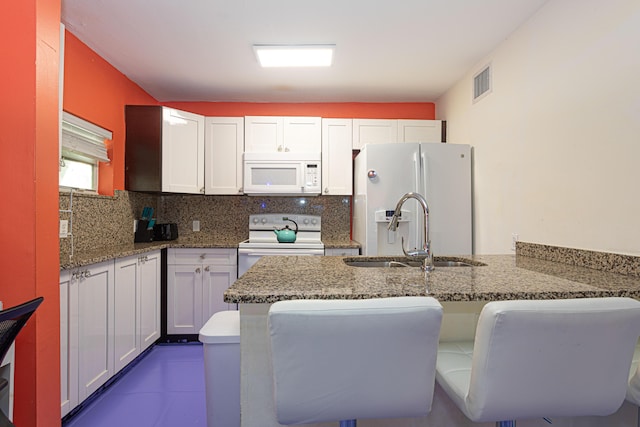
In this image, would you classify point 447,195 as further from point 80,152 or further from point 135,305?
point 80,152

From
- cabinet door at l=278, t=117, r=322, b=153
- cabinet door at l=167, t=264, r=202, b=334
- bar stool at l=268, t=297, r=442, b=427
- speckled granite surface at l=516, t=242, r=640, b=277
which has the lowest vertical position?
cabinet door at l=167, t=264, r=202, b=334

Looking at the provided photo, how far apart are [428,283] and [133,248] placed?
88.8 inches

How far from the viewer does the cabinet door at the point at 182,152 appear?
297 centimetres

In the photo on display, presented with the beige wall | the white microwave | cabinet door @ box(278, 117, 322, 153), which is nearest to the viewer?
the beige wall

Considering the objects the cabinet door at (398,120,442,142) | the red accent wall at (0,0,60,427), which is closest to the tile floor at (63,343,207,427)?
the red accent wall at (0,0,60,427)

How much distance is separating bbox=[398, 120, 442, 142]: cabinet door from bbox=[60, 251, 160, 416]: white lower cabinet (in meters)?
2.59

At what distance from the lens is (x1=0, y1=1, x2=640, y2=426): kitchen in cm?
138

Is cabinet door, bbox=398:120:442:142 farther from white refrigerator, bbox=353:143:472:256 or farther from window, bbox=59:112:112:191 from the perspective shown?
window, bbox=59:112:112:191

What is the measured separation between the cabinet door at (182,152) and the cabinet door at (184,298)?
2.47 feet

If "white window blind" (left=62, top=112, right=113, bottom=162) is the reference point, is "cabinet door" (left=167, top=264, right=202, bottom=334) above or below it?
below

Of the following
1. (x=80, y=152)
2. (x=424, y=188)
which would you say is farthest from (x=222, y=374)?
(x=424, y=188)

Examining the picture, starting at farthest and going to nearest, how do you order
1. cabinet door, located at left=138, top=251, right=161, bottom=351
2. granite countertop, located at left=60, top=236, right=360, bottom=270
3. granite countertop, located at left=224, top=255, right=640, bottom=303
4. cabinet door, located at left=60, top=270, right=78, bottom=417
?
cabinet door, located at left=138, top=251, right=161, bottom=351
granite countertop, located at left=60, top=236, right=360, bottom=270
cabinet door, located at left=60, top=270, right=78, bottom=417
granite countertop, located at left=224, top=255, right=640, bottom=303

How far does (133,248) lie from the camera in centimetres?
252

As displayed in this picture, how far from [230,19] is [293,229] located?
6.65ft
